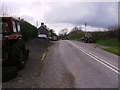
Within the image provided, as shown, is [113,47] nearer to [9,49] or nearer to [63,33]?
[9,49]

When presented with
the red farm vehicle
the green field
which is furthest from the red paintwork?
the green field

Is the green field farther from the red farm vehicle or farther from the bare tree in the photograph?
the bare tree

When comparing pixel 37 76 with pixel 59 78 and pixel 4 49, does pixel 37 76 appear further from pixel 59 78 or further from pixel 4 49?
pixel 4 49

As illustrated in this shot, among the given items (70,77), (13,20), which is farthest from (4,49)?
(70,77)

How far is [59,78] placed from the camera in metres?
8.88

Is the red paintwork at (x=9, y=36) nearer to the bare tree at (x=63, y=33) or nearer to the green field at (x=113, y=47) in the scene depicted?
the green field at (x=113, y=47)

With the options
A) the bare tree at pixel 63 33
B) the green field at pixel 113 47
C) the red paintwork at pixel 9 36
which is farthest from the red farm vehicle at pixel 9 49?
the bare tree at pixel 63 33

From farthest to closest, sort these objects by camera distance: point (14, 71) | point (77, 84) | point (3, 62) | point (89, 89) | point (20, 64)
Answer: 1. point (20, 64)
2. point (3, 62)
3. point (14, 71)
4. point (77, 84)
5. point (89, 89)

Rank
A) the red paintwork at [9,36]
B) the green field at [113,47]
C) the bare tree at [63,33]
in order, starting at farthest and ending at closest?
the bare tree at [63,33] → the green field at [113,47] → the red paintwork at [9,36]

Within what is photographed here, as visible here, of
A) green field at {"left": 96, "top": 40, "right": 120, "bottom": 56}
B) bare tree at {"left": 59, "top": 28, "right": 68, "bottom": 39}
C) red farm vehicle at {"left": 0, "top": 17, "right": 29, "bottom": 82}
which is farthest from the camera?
bare tree at {"left": 59, "top": 28, "right": 68, "bottom": 39}

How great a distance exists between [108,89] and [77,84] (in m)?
1.11

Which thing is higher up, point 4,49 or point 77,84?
point 4,49

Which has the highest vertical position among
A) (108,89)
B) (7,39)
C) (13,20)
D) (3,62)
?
(13,20)

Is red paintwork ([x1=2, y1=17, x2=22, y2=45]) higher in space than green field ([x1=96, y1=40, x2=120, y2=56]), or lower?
higher
